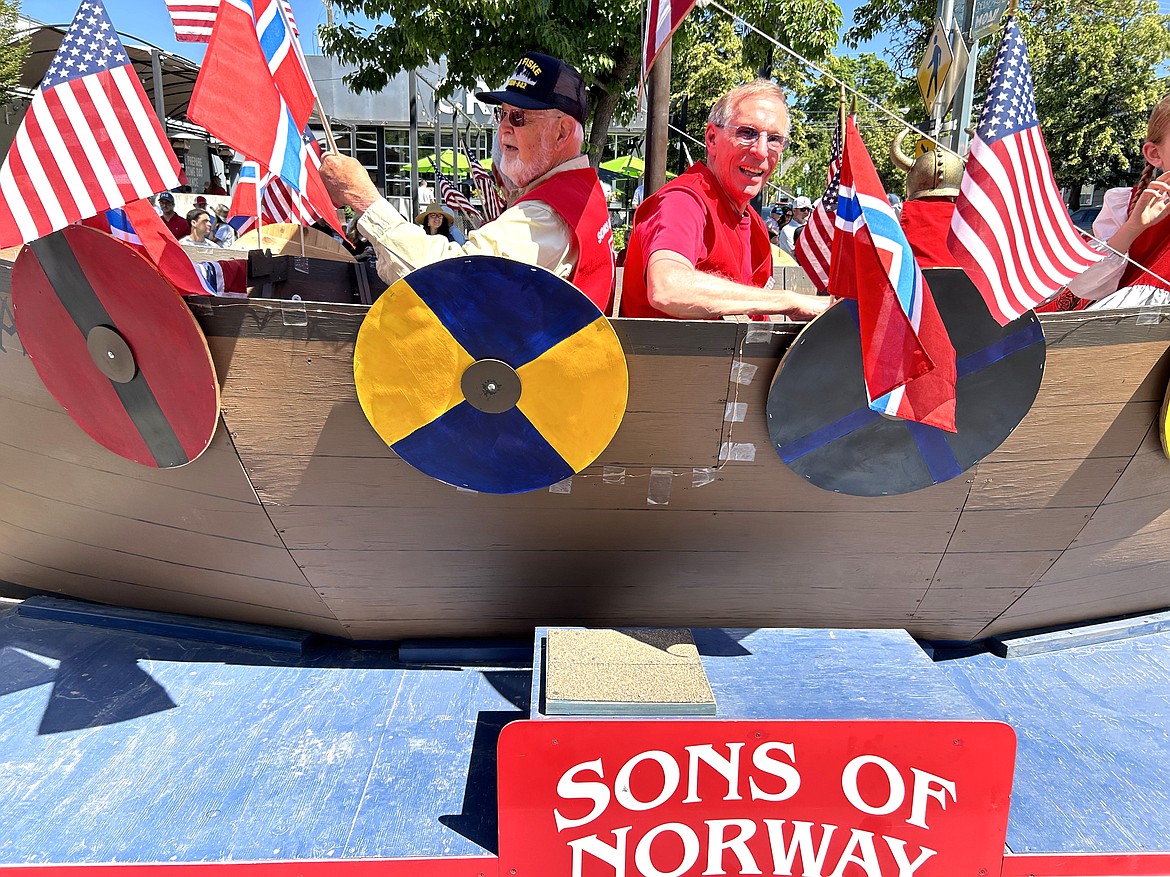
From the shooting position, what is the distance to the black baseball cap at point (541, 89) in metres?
2.16

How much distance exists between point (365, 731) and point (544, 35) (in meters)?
7.31

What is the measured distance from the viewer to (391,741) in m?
2.01

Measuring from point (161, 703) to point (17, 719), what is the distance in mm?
338

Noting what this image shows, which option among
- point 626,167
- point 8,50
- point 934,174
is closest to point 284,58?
point 934,174

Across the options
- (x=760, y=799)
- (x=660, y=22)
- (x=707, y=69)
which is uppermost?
(x=707, y=69)

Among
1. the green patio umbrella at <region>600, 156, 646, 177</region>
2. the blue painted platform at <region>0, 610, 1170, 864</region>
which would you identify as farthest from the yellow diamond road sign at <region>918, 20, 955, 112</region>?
the green patio umbrella at <region>600, 156, 646, 177</region>

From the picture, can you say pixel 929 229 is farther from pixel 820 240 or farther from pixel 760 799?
pixel 760 799

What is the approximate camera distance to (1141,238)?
2.44 metres

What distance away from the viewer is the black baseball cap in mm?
2156

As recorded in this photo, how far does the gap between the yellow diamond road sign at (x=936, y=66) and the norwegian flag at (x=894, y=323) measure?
3507 millimetres

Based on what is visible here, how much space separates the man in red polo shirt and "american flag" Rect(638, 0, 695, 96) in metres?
0.53

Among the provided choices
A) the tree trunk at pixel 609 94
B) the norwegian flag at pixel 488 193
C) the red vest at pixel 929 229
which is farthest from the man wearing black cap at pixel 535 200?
the tree trunk at pixel 609 94

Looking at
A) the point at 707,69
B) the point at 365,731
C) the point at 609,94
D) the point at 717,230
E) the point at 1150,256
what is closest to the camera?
the point at 365,731

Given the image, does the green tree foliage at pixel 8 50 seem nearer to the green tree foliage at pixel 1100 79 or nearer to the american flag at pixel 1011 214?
the american flag at pixel 1011 214
